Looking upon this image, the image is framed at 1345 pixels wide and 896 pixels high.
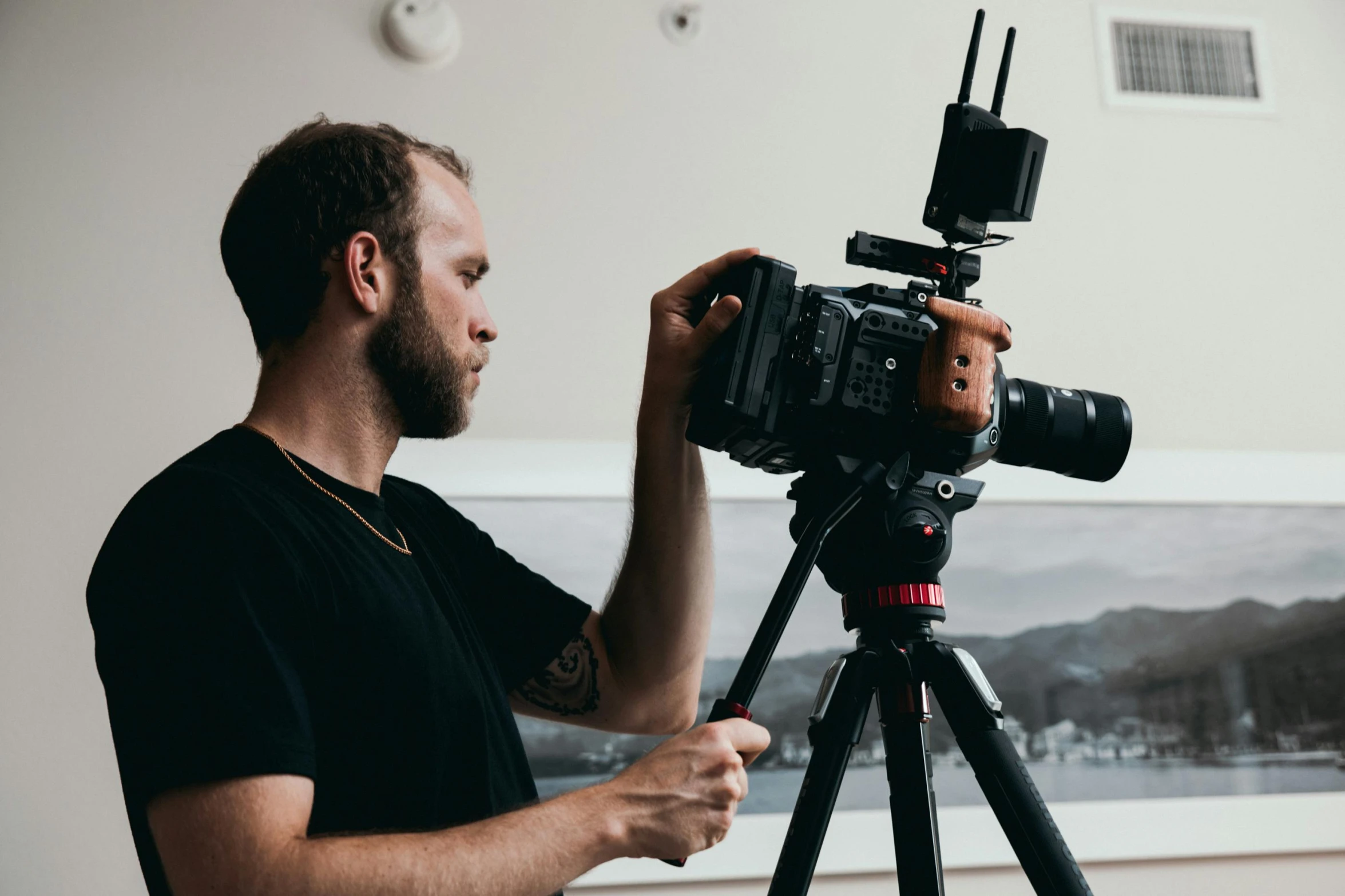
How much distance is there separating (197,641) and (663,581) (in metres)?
0.49

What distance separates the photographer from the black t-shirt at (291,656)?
693mm

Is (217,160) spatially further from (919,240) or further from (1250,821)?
(1250,821)

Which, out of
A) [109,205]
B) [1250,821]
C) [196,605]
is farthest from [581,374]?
[1250,821]

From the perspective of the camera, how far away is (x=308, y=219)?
A: 3.28 feet

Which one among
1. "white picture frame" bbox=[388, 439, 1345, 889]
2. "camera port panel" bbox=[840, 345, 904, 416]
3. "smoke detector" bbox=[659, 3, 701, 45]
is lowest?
"white picture frame" bbox=[388, 439, 1345, 889]

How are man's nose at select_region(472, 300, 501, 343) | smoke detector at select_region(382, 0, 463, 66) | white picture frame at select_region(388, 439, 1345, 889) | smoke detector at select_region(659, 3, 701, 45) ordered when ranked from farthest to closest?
smoke detector at select_region(659, 3, 701, 45)
smoke detector at select_region(382, 0, 463, 66)
white picture frame at select_region(388, 439, 1345, 889)
man's nose at select_region(472, 300, 501, 343)

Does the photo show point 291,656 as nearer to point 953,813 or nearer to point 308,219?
point 308,219

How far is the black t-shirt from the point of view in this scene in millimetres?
693

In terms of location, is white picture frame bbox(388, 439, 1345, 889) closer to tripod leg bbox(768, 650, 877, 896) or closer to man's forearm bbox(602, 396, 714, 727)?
man's forearm bbox(602, 396, 714, 727)

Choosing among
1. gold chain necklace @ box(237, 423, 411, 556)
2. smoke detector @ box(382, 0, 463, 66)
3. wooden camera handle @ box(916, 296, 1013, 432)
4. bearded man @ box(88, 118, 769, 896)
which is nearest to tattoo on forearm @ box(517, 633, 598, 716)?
bearded man @ box(88, 118, 769, 896)

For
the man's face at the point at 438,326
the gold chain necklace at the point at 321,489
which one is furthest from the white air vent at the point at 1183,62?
the gold chain necklace at the point at 321,489

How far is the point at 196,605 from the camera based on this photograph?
0.72 meters

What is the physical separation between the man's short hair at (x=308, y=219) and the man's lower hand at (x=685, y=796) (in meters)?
0.52

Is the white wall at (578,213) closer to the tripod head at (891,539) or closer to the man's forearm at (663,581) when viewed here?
the man's forearm at (663,581)
